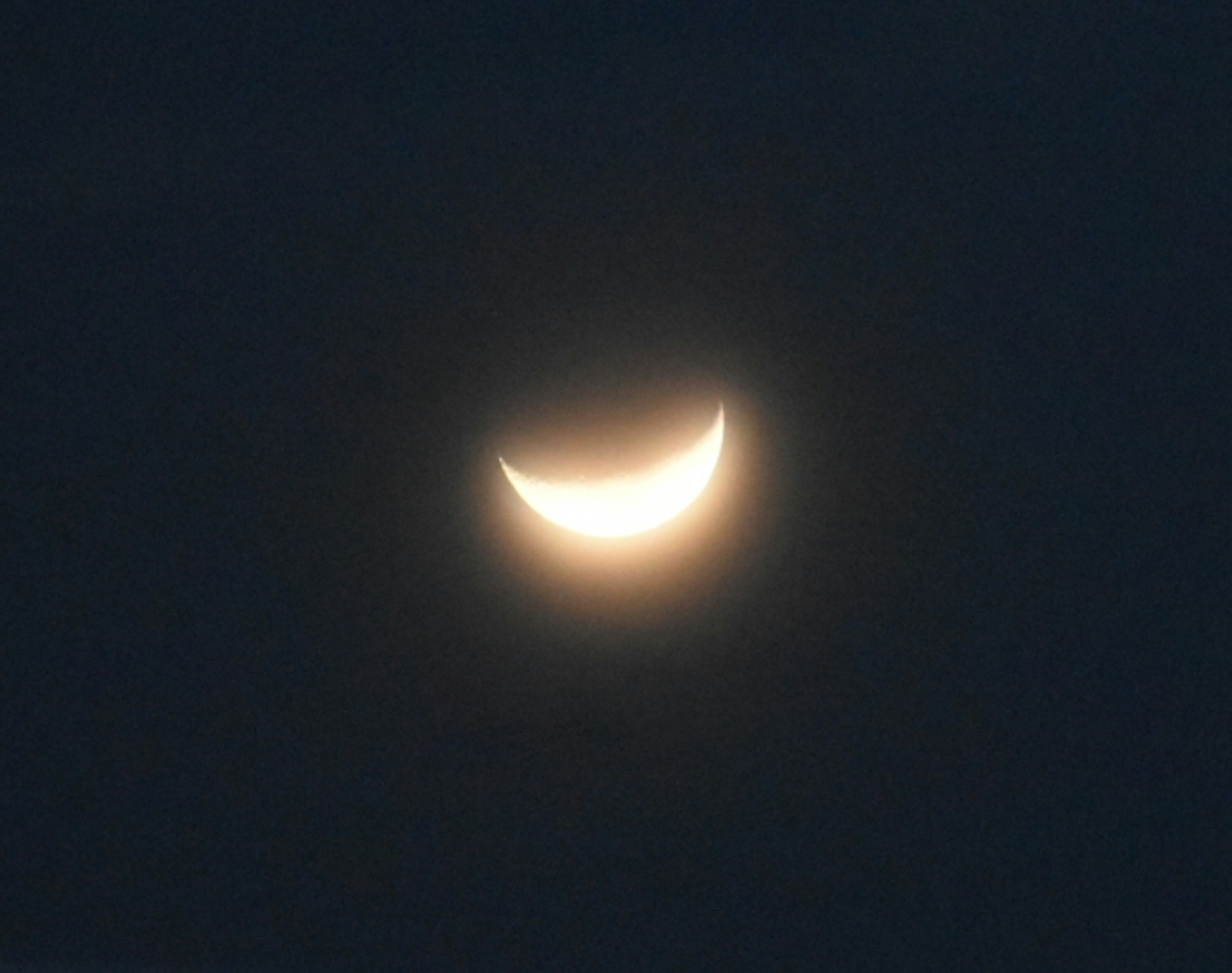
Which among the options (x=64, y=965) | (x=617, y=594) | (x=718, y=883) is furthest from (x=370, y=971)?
(x=64, y=965)

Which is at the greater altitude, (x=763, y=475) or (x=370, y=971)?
(x=763, y=475)

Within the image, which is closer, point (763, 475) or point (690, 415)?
point (690, 415)

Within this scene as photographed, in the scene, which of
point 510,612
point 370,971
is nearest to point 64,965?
point 370,971

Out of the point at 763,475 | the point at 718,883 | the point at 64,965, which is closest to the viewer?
the point at 64,965

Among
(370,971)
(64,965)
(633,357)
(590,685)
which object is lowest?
(64,965)

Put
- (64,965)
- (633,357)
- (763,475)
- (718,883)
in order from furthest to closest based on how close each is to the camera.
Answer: (763,475), (718,883), (633,357), (64,965)

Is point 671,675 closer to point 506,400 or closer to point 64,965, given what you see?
point 506,400
